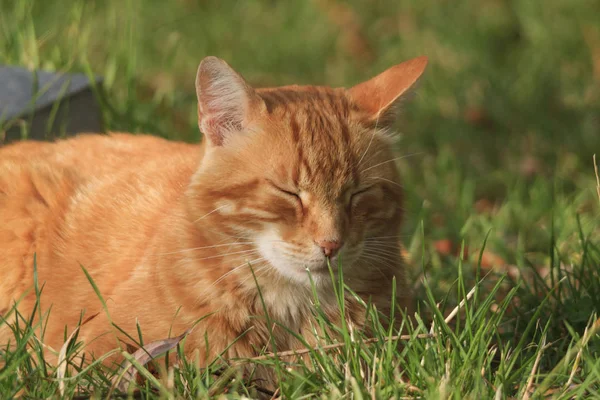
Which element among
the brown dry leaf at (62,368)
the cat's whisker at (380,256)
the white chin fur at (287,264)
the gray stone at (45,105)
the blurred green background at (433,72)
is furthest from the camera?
the blurred green background at (433,72)

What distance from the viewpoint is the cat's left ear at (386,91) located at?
2.58 meters

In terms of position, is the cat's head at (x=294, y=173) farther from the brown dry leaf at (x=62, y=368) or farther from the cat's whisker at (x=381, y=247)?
the brown dry leaf at (x=62, y=368)

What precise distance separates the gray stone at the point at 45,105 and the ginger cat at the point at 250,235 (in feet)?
3.34

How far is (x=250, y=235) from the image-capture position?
245 cm

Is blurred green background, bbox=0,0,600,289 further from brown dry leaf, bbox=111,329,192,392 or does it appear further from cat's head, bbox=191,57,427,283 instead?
brown dry leaf, bbox=111,329,192,392

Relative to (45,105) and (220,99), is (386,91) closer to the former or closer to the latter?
(220,99)

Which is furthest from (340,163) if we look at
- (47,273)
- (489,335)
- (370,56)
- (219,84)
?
(370,56)

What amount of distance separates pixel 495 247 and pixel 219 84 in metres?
1.78

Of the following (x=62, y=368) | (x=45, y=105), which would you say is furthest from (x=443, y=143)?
(x=62, y=368)

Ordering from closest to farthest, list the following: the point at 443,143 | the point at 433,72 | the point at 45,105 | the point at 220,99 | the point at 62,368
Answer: the point at 62,368
the point at 220,99
the point at 45,105
the point at 443,143
the point at 433,72

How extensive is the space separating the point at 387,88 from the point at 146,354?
1.06 metres

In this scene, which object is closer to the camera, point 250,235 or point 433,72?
point 250,235

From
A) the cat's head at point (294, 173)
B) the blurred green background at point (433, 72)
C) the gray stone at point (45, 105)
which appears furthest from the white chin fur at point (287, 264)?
the gray stone at point (45, 105)

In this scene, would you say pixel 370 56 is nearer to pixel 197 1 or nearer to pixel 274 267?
pixel 197 1
